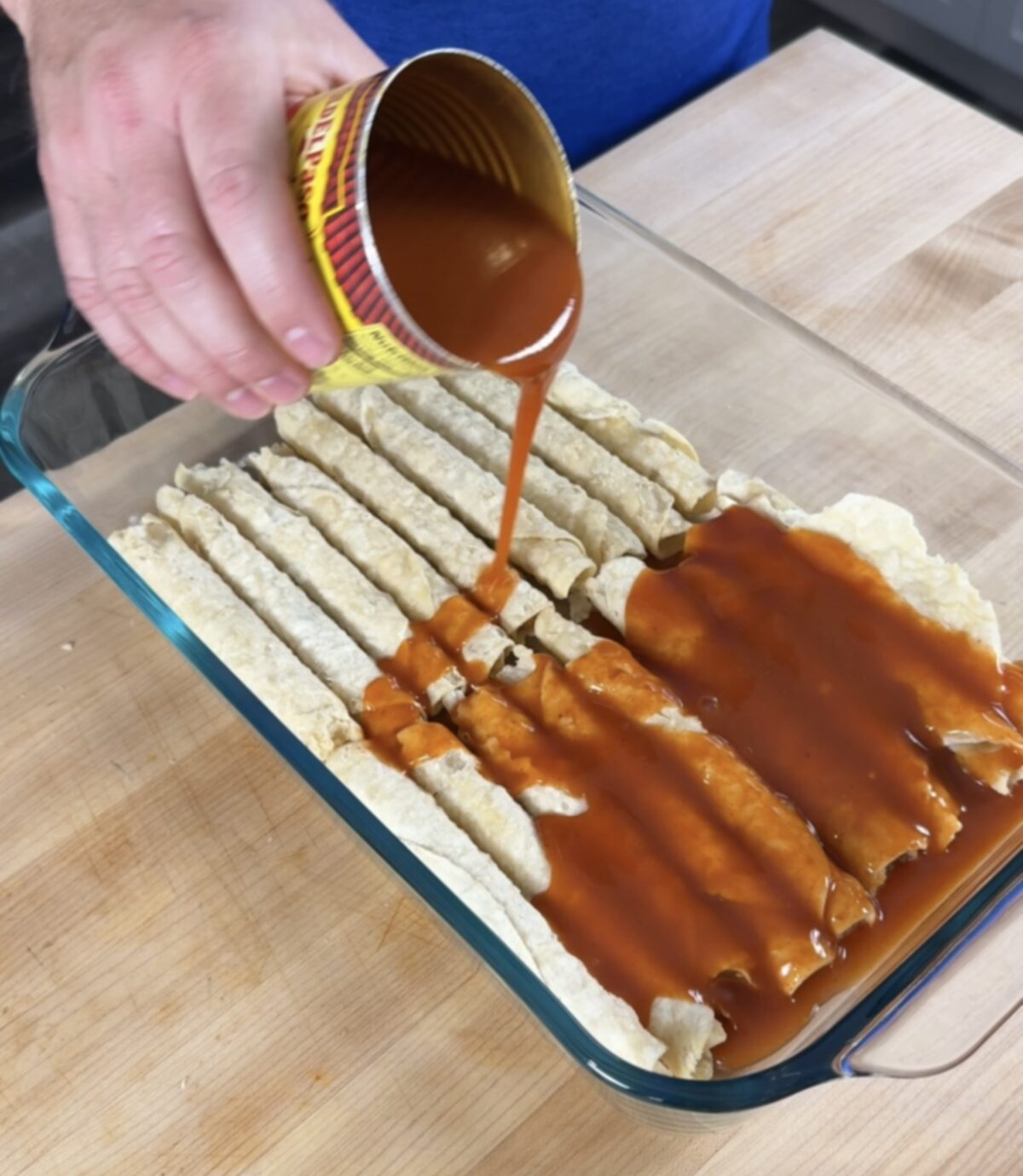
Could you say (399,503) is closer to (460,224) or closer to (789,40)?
(460,224)

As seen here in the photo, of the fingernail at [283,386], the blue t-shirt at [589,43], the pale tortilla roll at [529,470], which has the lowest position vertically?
the pale tortilla roll at [529,470]

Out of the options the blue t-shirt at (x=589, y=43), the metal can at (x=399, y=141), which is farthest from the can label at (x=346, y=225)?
the blue t-shirt at (x=589, y=43)

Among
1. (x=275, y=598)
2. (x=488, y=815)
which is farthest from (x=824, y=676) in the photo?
(x=275, y=598)

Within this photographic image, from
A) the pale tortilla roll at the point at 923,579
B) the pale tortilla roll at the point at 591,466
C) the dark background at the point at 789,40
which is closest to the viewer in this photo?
the pale tortilla roll at the point at 923,579

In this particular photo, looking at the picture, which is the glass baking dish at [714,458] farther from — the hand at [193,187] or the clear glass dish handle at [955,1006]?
the hand at [193,187]

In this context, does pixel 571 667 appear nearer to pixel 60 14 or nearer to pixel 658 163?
pixel 60 14

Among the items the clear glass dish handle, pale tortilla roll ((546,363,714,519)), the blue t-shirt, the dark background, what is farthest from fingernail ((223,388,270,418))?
the dark background

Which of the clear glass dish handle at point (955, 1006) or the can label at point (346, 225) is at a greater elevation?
the can label at point (346, 225)

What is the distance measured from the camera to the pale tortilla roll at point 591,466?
1382mm

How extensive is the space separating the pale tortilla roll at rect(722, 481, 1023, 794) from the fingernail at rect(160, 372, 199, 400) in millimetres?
596

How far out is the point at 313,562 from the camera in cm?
135

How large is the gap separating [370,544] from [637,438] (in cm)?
33

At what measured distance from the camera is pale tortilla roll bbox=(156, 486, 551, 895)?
1127 mm

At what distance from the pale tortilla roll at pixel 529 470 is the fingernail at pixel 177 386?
1.22 ft
